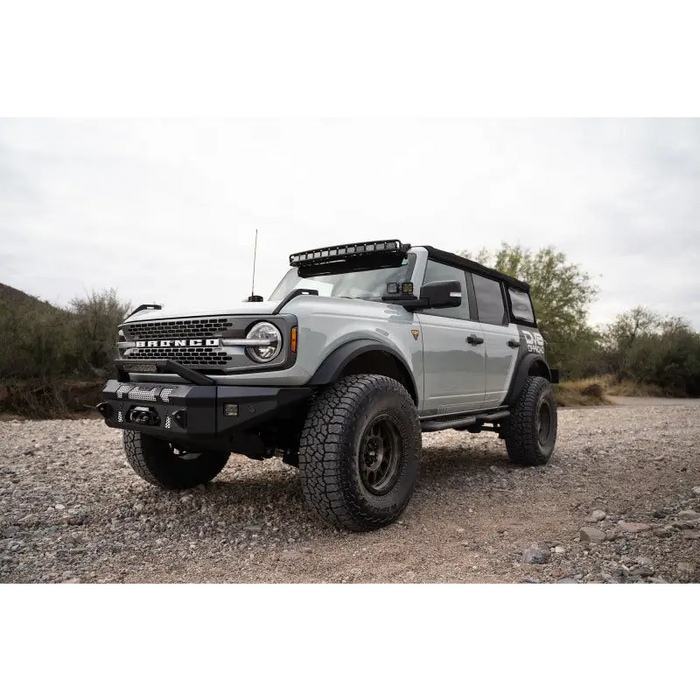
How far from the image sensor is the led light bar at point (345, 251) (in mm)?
4387

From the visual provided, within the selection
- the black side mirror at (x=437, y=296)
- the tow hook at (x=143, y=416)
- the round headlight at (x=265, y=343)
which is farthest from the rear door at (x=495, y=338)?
the tow hook at (x=143, y=416)

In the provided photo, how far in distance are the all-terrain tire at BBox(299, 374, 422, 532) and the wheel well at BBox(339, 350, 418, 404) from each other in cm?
35

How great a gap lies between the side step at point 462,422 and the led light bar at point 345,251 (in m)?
1.38

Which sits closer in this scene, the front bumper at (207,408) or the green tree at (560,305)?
the front bumper at (207,408)

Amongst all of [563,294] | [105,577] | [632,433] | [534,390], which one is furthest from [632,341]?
[105,577]

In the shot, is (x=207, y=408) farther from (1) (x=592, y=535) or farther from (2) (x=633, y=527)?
(2) (x=633, y=527)

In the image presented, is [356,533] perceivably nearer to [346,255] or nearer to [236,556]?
[236,556]

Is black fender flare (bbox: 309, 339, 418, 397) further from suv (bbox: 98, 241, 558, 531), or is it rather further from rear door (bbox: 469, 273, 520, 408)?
rear door (bbox: 469, 273, 520, 408)

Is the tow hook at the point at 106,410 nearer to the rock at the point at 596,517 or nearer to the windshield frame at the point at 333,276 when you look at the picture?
the windshield frame at the point at 333,276

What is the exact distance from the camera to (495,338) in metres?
5.54

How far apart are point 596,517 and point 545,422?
8.53 ft

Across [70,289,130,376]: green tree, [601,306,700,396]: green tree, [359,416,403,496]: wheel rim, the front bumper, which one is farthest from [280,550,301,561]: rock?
[601,306,700,396]: green tree

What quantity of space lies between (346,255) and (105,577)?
2862mm

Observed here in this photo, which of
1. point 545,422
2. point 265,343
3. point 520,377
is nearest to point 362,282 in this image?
point 265,343
